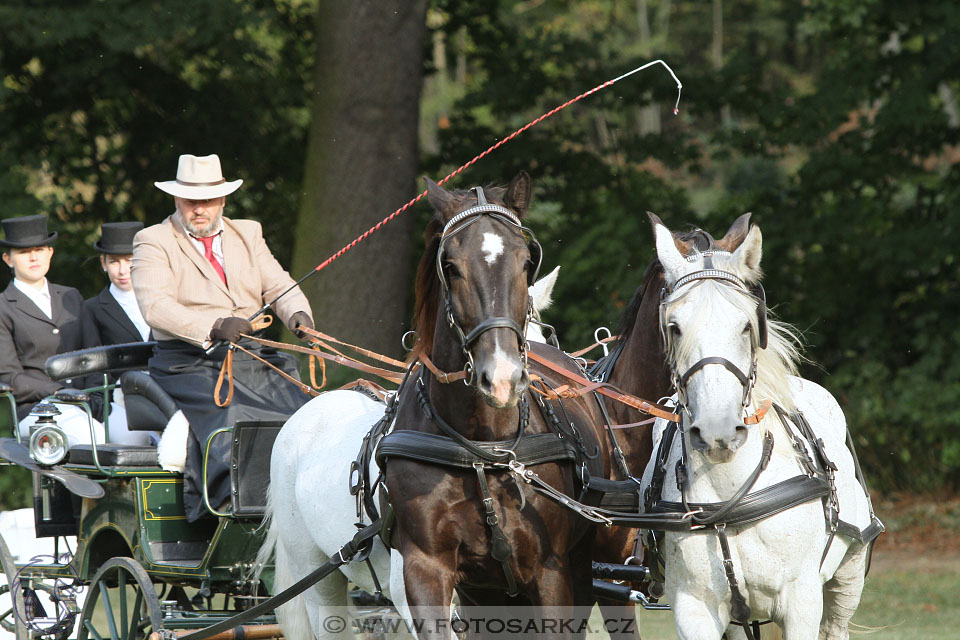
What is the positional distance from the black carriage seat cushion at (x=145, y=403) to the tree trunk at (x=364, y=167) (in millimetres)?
3828

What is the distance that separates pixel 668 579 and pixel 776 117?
769cm

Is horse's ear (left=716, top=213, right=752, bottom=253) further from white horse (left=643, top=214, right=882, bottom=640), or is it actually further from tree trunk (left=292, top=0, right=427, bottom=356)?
tree trunk (left=292, top=0, right=427, bottom=356)

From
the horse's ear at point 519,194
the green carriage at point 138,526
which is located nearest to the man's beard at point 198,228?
the green carriage at point 138,526

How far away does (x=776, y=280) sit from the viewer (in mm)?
11211

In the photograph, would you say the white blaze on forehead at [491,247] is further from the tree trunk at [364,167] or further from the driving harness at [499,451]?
the tree trunk at [364,167]

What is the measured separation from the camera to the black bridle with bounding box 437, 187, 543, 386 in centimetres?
347

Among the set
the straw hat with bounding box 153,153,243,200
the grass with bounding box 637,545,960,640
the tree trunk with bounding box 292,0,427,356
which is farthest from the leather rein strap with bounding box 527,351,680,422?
the tree trunk with bounding box 292,0,427,356

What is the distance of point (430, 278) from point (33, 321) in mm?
3727

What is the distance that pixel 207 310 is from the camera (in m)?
5.50

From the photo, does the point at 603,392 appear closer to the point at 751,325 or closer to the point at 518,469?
the point at 518,469

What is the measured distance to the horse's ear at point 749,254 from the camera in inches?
141

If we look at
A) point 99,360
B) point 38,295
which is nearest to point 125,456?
point 99,360

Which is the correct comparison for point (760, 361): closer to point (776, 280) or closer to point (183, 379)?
point (183, 379)

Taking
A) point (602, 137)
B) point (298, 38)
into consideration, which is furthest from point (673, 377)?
point (298, 38)
